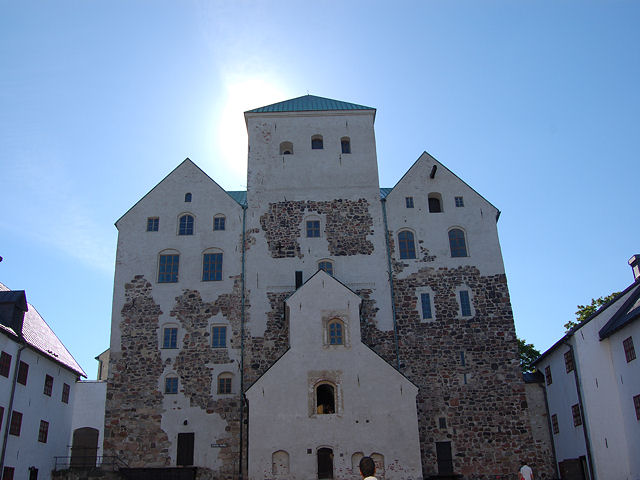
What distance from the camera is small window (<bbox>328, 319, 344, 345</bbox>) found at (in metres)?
27.9

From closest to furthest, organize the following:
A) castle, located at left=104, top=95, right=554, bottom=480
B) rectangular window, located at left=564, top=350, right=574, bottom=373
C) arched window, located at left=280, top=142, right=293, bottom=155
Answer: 1. castle, located at left=104, top=95, right=554, bottom=480
2. rectangular window, located at left=564, top=350, right=574, bottom=373
3. arched window, located at left=280, top=142, right=293, bottom=155

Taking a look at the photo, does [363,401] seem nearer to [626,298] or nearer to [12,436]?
[626,298]

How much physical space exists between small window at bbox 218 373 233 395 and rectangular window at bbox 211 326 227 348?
154 cm

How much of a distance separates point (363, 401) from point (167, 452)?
32.3 ft

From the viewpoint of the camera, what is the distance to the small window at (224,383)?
2941 centimetres

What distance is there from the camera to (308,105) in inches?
1448

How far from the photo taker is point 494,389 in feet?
96.3

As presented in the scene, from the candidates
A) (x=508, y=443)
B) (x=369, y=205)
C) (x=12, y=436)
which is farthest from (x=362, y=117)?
(x=12, y=436)

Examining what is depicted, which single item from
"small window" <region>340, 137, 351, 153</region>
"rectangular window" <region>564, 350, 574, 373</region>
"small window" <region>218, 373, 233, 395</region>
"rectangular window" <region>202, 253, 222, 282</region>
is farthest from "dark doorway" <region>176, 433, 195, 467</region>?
"rectangular window" <region>564, 350, 574, 373</region>

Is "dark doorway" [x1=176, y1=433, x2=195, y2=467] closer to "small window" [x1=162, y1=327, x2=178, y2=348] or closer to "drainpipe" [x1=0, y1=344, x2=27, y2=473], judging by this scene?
"small window" [x1=162, y1=327, x2=178, y2=348]

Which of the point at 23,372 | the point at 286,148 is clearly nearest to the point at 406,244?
the point at 286,148

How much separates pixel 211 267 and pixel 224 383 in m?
6.31

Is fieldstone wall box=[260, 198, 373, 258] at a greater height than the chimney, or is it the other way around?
fieldstone wall box=[260, 198, 373, 258]

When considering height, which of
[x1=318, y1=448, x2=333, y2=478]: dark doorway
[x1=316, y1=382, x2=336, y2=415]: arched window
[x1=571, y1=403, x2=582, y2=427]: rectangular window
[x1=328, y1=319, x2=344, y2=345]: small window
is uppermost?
[x1=328, y1=319, x2=344, y2=345]: small window
